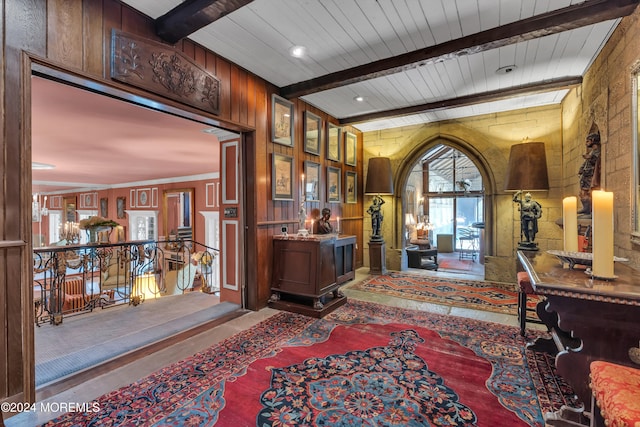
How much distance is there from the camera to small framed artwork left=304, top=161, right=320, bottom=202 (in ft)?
13.3

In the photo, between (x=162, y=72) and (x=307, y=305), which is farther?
(x=307, y=305)

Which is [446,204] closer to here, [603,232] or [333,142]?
[333,142]

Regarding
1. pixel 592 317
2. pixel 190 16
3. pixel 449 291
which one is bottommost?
pixel 449 291

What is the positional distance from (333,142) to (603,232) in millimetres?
3819

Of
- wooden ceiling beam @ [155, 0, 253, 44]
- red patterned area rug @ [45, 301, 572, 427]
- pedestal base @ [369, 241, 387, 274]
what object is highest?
wooden ceiling beam @ [155, 0, 253, 44]

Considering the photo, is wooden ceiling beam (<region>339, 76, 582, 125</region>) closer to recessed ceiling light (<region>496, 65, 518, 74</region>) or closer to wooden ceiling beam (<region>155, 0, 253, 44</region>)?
recessed ceiling light (<region>496, 65, 518, 74</region>)

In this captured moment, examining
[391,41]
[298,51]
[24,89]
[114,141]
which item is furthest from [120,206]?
[391,41]

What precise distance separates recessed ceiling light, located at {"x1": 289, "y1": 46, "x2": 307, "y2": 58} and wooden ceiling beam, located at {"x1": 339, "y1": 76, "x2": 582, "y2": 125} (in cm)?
214

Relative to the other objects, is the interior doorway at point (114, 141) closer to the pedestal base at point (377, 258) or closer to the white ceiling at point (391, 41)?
the white ceiling at point (391, 41)

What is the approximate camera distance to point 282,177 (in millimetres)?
3576

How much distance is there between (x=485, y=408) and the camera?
1616mm

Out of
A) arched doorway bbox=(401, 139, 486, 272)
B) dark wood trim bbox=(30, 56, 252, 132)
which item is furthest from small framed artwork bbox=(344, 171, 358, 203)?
arched doorway bbox=(401, 139, 486, 272)

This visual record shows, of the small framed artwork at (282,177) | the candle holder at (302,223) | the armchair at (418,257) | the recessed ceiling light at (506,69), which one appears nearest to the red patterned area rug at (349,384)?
the candle holder at (302,223)

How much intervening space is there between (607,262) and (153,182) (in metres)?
10.6
